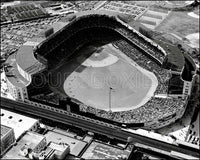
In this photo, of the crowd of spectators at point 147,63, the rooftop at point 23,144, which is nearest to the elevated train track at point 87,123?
the rooftop at point 23,144

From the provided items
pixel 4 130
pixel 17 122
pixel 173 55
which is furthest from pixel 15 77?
pixel 173 55

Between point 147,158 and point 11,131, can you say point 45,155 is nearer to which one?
point 11,131

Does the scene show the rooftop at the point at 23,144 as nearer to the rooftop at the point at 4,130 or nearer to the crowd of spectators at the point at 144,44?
the rooftop at the point at 4,130

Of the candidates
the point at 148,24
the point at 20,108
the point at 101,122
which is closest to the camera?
the point at 101,122

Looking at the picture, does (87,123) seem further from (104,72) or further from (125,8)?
(125,8)

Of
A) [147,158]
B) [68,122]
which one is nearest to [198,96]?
[147,158]

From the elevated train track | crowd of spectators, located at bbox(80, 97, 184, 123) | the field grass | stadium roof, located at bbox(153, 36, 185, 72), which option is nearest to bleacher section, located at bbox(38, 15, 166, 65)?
stadium roof, located at bbox(153, 36, 185, 72)

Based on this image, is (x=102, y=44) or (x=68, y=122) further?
(x=102, y=44)
